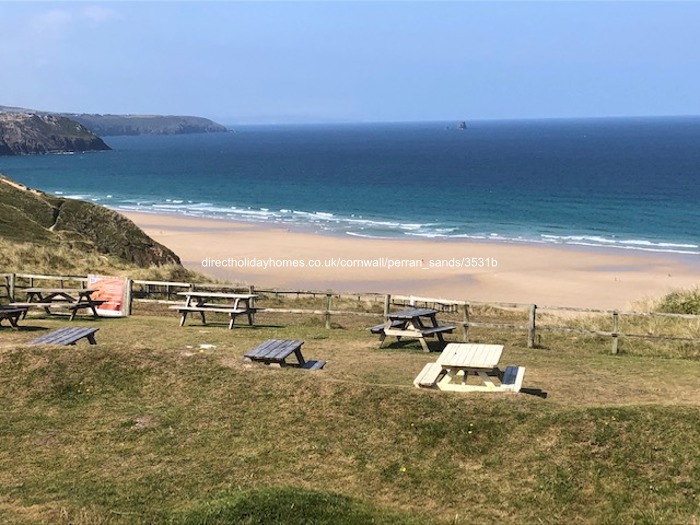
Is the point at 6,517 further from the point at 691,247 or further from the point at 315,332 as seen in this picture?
the point at 691,247

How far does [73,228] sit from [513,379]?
90.3 ft

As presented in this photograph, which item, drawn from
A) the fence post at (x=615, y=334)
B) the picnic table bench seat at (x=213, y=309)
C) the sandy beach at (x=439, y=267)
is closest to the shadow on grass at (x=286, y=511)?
the fence post at (x=615, y=334)

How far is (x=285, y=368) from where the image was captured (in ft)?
36.8

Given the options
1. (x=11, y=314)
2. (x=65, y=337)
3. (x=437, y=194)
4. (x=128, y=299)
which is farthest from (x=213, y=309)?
(x=437, y=194)

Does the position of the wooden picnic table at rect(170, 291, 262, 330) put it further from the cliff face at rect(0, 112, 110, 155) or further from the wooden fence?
the cliff face at rect(0, 112, 110, 155)

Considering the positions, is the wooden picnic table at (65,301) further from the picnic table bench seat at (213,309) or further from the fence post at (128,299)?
the picnic table bench seat at (213,309)

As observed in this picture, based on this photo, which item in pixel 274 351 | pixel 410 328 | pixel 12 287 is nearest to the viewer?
pixel 274 351

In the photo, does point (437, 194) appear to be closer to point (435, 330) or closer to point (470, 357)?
point (435, 330)

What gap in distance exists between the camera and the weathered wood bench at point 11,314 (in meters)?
15.4

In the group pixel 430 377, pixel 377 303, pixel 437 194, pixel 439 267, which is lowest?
pixel 439 267

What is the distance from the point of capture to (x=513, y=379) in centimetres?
1097

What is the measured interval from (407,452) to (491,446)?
38.2 inches

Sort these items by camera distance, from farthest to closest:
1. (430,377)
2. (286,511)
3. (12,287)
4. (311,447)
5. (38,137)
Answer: (38,137) → (12,287) → (430,377) → (311,447) → (286,511)

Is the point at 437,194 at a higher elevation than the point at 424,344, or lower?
higher
